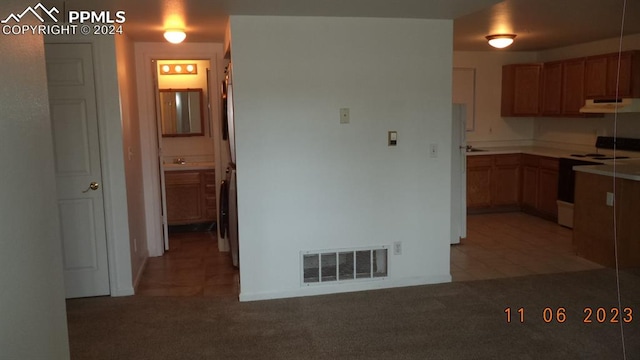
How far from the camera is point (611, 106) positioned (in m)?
5.50

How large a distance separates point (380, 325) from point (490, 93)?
488cm

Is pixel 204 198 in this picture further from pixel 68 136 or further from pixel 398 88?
pixel 398 88

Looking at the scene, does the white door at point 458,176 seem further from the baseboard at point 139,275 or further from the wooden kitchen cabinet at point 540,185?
the baseboard at point 139,275

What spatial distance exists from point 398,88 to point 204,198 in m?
3.23

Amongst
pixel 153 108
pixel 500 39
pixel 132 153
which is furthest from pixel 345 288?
pixel 500 39

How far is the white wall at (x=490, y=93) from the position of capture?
279 inches

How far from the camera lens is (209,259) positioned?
5.16m

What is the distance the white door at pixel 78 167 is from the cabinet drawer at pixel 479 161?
4654mm

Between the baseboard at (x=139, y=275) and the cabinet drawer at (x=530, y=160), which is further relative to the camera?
the cabinet drawer at (x=530, y=160)

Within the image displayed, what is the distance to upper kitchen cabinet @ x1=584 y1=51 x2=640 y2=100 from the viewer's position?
550 cm

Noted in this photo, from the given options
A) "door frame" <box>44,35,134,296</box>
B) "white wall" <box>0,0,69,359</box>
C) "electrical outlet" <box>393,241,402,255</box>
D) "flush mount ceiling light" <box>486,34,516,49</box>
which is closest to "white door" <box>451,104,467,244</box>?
"flush mount ceiling light" <box>486,34,516,49</box>

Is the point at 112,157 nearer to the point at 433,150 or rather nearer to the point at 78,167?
the point at 78,167

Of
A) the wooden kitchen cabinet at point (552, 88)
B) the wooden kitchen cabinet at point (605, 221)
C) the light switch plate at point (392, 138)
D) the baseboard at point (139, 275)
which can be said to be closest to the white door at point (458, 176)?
the wooden kitchen cabinet at point (605, 221)

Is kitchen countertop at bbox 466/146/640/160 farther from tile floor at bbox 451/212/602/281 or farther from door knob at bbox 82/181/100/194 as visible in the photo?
door knob at bbox 82/181/100/194
